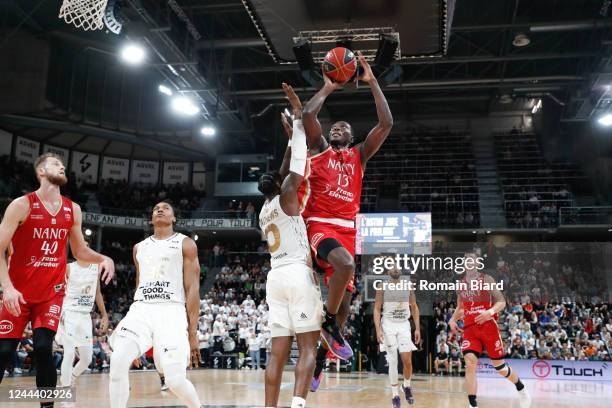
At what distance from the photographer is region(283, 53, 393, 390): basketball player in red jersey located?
4.97 m

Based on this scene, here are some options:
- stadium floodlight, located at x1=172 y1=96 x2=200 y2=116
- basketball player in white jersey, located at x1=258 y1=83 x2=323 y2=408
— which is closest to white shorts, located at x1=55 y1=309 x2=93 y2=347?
basketball player in white jersey, located at x1=258 y1=83 x2=323 y2=408

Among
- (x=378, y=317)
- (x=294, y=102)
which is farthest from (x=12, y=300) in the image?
Result: (x=378, y=317)

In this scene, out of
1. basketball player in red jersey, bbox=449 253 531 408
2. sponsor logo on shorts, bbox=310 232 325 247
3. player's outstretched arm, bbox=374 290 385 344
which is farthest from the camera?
player's outstretched arm, bbox=374 290 385 344

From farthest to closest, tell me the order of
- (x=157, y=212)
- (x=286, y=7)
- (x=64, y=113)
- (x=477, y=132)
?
1. (x=477, y=132)
2. (x=64, y=113)
3. (x=286, y=7)
4. (x=157, y=212)

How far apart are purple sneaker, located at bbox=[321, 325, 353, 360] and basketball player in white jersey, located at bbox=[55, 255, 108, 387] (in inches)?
176

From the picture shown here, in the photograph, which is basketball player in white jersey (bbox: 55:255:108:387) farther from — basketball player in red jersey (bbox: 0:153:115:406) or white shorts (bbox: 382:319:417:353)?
white shorts (bbox: 382:319:417:353)

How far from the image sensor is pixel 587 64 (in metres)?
19.7

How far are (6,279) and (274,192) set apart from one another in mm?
2280

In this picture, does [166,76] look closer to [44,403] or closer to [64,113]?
[64,113]

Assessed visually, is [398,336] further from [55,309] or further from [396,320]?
[55,309]

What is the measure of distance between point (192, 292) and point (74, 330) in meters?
4.45

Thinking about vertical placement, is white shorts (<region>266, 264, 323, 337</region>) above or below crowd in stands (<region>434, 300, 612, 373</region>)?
above

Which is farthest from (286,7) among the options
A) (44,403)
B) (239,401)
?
(44,403)

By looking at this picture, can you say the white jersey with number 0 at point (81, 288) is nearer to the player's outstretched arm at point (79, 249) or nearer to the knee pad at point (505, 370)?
the player's outstretched arm at point (79, 249)
